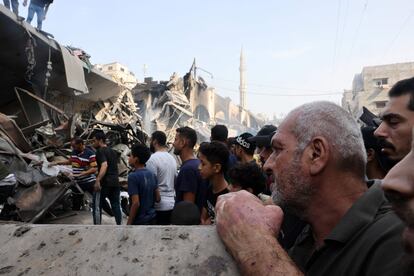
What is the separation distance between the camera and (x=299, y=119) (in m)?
1.11

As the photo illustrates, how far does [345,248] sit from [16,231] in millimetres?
1155

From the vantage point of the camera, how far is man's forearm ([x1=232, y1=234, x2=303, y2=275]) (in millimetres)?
890

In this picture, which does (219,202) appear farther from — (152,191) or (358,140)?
(152,191)

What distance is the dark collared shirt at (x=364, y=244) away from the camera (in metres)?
0.80

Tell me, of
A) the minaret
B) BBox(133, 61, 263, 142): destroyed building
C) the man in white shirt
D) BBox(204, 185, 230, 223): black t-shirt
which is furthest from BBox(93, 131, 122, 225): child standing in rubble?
the minaret

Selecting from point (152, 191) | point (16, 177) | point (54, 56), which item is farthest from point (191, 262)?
point (54, 56)

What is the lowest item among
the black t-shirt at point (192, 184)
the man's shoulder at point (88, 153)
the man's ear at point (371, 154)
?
the man's shoulder at point (88, 153)

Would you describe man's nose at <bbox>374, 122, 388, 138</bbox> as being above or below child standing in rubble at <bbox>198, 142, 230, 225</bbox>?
above

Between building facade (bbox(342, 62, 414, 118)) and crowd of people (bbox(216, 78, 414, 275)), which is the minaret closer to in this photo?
building facade (bbox(342, 62, 414, 118))

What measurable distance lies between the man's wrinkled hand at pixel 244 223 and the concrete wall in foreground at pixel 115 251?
11 centimetres

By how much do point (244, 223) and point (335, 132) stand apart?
1.26 feet

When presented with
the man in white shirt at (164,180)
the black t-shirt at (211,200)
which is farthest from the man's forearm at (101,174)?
the black t-shirt at (211,200)

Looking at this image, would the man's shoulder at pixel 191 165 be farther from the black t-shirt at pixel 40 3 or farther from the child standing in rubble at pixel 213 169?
the black t-shirt at pixel 40 3

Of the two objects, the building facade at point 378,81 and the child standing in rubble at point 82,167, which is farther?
the building facade at point 378,81
